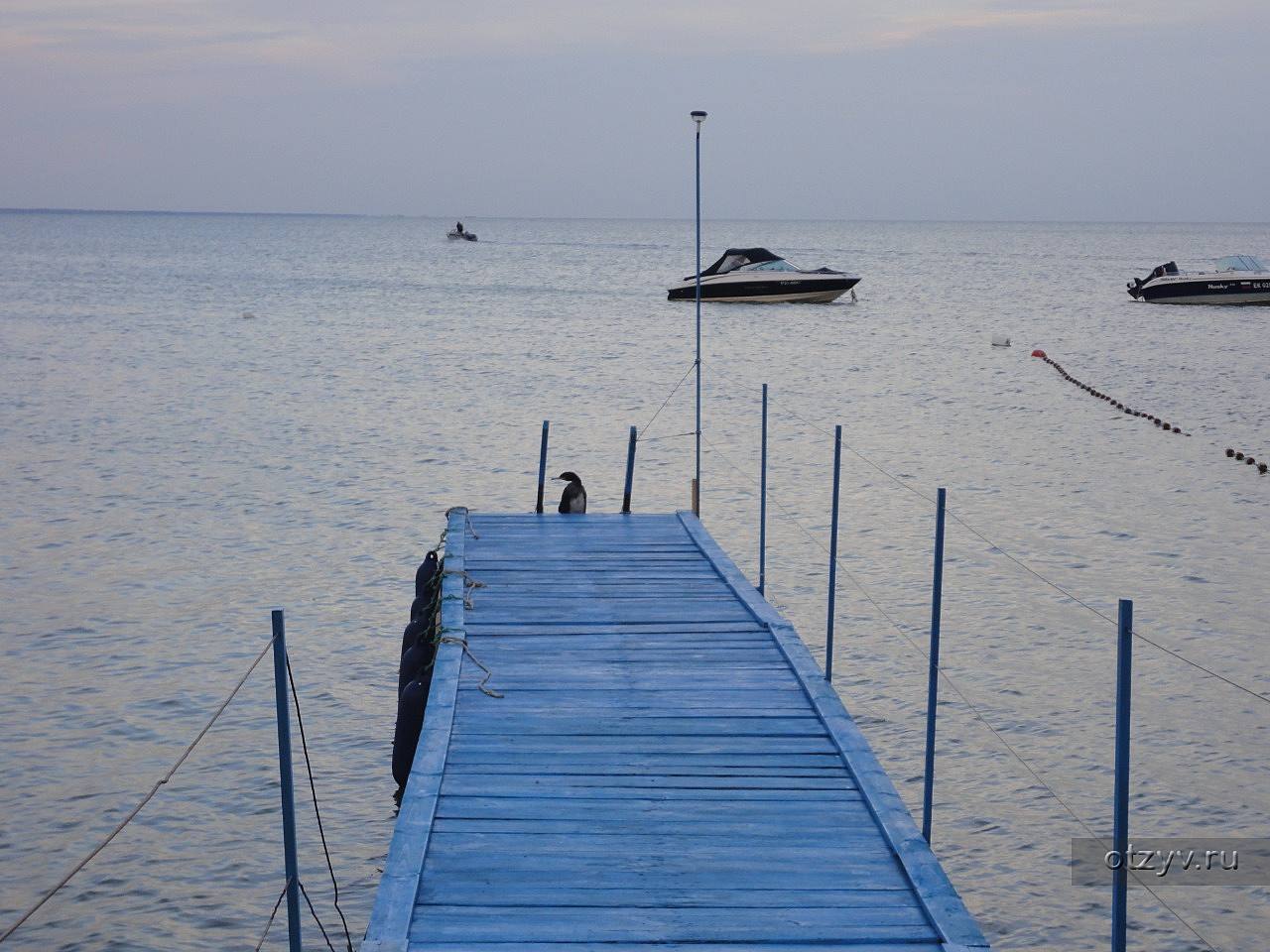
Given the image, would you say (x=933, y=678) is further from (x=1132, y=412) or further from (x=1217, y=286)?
(x=1217, y=286)

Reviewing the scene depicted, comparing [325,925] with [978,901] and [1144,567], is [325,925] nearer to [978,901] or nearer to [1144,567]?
[978,901]

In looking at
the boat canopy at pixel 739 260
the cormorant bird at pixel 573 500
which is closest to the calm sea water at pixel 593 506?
the cormorant bird at pixel 573 500

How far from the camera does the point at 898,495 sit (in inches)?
818

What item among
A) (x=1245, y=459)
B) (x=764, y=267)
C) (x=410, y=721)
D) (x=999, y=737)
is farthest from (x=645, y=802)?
(x=764, y=267)

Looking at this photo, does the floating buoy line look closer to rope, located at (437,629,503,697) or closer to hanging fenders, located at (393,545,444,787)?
hanging fenders, located at (393,545,444,787)

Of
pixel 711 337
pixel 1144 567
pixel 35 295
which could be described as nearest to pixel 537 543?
pixel 1144 567

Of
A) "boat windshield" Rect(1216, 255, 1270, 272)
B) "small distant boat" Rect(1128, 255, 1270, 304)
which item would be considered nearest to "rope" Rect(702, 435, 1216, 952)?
"small distant boat" Rect(1128, 255, 1270, 304)

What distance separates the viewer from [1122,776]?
4.86m

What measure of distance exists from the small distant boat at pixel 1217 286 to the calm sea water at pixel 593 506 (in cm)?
947

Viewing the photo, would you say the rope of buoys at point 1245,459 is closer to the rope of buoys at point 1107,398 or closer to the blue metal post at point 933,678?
the rope of buoys at point 1107,398

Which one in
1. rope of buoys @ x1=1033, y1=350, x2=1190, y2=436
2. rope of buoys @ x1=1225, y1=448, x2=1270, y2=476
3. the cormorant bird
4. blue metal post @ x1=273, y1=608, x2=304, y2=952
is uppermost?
blue metal post @ x1=273, y1=608, x2=304, y2=952

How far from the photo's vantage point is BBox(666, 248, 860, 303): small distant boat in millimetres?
55594

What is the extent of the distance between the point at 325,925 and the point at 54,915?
1.69 m

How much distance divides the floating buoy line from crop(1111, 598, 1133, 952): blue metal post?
2002 cm
